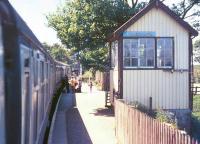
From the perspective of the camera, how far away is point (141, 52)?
18625 mm

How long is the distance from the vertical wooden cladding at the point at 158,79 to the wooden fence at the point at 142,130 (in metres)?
5.14

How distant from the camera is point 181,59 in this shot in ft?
62.1

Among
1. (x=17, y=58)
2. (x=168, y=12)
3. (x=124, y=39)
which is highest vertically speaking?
(x=168, y=12)

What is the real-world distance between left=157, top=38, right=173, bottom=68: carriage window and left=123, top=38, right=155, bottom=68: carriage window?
0.28 metres

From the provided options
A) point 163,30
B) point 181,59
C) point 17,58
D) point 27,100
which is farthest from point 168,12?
point 17,58

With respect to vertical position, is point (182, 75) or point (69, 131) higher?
point (182, 75)

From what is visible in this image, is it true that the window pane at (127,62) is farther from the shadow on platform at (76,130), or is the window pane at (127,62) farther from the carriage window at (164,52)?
the shadow on platform at (76,130)

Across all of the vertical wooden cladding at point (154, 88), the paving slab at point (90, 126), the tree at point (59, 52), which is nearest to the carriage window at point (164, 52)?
the vertical wooden cladding at point (154, 88)

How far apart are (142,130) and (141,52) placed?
A: 957 cm

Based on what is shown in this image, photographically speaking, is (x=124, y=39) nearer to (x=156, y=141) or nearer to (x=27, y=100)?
(x=156, y=141)

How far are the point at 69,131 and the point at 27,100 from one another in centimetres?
1163

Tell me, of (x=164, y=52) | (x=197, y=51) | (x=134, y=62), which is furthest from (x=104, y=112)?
(x=197, y=51)

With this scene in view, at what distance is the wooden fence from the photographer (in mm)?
6912

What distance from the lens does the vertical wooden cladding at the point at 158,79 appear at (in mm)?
18500
